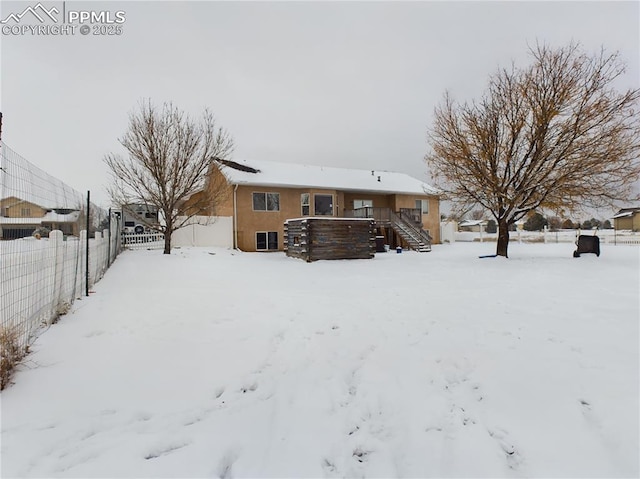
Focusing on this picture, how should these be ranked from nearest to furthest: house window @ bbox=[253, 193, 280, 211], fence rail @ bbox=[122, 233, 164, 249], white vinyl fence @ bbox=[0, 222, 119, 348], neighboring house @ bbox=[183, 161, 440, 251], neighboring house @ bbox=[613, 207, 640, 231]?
white vinyl fence @ bbox=[0, 222, 119, 348] < fence rail @ bbox=[122, 233, 164, 249] < neighboring house @ bbox=[183, 161, 440, 251] < house window @ bbox=[253, 193, 280, 211] < neighboring house @ bbox=[613, 207, 640, 231]

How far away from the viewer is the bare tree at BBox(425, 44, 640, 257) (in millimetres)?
12062

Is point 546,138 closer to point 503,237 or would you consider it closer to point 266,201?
point 503,237

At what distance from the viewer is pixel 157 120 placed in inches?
546

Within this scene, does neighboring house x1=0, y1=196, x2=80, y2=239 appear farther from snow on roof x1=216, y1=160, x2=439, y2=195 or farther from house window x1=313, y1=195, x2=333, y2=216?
house window x1=313, y1=195, x2=333, y2=216

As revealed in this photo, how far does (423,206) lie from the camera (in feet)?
78.8

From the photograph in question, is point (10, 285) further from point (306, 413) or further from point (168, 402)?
point (306, 413)

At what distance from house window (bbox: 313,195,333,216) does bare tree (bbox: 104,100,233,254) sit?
6956mm

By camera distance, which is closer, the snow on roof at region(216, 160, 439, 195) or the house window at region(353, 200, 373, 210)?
the snow on roof at region(216, 160, 439, 195)

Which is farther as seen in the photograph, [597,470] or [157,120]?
[157,120]

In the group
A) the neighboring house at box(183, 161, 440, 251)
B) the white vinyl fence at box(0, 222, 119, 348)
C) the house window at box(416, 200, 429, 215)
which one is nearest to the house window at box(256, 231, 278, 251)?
the neighboring house at box(183, 161, 440, 251)

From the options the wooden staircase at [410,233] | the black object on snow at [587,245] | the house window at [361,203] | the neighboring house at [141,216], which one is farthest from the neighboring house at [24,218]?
the house window at [361,203]

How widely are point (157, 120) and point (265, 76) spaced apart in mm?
5056

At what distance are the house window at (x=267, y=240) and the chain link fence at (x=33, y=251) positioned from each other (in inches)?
508

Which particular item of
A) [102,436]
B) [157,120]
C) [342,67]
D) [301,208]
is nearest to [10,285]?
[102,436]
